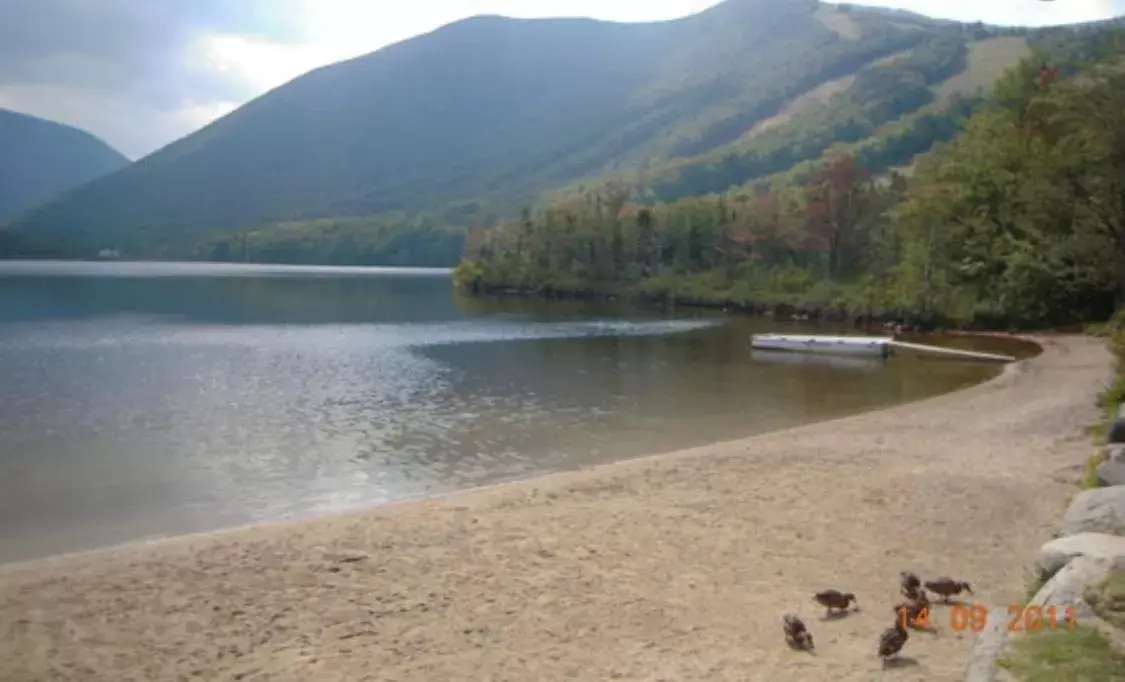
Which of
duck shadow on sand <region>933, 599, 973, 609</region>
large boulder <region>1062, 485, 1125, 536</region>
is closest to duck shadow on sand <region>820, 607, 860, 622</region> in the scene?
duck shadow on sand <region>933, 599, 973, 609</region>

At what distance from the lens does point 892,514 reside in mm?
14977

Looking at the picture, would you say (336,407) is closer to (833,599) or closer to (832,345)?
(833,599)

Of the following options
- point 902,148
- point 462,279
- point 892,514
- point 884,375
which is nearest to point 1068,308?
point 884,375

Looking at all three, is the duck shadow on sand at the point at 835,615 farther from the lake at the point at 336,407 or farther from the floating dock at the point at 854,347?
the floating dock at the point at 854,347

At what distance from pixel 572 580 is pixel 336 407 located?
2081 centimetres

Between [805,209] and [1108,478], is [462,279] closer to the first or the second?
[805,209]

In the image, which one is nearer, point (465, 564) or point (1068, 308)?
point (465, 564)

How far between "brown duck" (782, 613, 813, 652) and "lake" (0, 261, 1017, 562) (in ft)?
35.4

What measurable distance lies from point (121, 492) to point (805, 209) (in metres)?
81.7

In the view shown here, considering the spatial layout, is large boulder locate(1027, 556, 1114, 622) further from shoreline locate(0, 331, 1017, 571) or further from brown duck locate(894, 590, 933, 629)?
shoreline locate(0, 331, 1017, 571)

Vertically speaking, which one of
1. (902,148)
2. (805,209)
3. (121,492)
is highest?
(902,148)

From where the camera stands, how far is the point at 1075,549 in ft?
27.2

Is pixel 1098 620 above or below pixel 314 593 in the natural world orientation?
above

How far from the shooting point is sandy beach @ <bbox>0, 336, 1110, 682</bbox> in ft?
31.2
